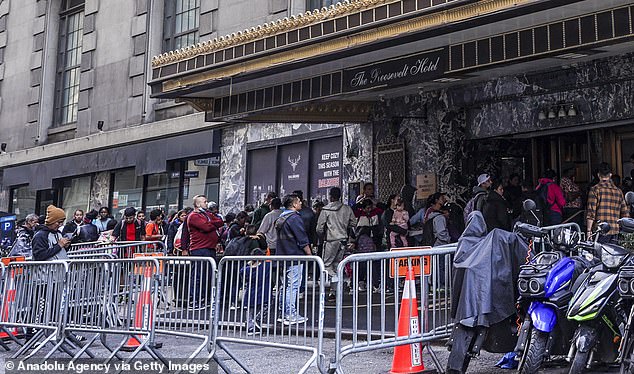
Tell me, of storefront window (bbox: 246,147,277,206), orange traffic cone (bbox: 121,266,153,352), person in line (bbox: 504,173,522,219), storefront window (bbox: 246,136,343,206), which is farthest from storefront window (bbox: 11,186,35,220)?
orange traffic cone (bbox: 121,266,153,352)

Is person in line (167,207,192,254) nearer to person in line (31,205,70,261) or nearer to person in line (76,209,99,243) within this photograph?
person in line (76,209,99,243)

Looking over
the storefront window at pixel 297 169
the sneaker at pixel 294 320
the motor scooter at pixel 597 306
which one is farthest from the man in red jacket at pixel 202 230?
the motor scooter at pixel 597 306

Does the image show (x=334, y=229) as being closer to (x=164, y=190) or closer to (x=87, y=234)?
(x=87, y=234)

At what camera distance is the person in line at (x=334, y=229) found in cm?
1309

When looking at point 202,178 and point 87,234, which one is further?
point 202,178

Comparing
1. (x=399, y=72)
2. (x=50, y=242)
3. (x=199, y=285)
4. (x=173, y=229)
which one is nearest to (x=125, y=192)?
(x=173, y=229)

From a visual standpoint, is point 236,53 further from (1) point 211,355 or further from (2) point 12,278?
(1) point 211,355

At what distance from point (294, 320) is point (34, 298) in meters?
3.84

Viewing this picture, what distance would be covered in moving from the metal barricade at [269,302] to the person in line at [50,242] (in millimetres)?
3783

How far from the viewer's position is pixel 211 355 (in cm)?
716

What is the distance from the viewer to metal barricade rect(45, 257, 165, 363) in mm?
7938

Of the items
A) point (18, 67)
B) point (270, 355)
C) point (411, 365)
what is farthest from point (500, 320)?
point (18, 67)

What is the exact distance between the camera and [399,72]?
40.2ft

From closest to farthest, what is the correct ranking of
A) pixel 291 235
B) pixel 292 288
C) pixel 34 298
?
pixel 292 288 → pixel 34 298 → pixel 291 235
